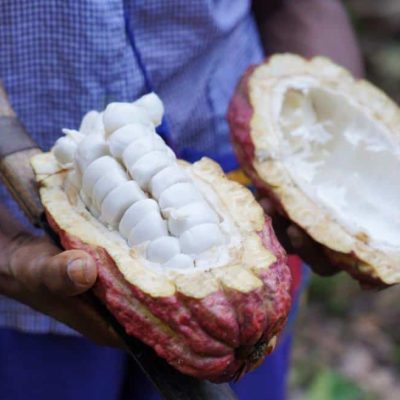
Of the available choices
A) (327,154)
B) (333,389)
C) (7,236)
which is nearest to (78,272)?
(7,236)

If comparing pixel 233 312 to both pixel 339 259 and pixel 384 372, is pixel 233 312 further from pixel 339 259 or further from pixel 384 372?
pixel 384 372

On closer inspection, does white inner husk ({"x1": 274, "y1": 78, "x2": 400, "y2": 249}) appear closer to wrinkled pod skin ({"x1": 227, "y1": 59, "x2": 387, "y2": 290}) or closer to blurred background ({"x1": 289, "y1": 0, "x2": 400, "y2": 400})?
wrinkled pod skin ({"x1": 227, "y1": 59, "x2": 387, "y2": 290})

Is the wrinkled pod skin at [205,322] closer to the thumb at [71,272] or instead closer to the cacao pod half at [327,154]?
the thumb at [71,272]

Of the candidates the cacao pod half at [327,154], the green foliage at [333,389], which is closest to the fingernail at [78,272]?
the cacao pod half at [327,154]

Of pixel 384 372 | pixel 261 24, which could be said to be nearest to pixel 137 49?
pixel 261 24

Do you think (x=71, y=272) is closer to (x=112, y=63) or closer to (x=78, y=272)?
(x=78, y=272)

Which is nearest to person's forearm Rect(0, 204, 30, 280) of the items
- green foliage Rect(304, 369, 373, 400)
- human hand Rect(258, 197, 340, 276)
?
human hand Rect(258, 197, 340, 276)
